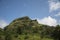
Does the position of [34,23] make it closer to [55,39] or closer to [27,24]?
[27,24]

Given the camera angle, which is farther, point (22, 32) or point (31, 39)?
point (22, 32)

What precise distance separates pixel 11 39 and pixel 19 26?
4042 cm

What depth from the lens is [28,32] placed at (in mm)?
116125

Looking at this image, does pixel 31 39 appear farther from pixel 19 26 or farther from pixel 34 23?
pixel 34 23

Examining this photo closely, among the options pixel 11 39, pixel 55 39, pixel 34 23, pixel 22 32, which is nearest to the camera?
pixel 11 39

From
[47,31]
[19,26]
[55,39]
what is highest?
[19,26]

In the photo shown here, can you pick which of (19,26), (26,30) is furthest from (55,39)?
(19,26)

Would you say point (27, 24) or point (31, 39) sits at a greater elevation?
point (27, 24)

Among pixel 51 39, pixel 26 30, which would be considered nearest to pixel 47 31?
pixel 26 30

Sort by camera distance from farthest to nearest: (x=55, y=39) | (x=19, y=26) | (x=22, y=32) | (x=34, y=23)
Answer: (x=34, y=23), (x=19, y=26), (x=22, y=32), (x=55, y=39)

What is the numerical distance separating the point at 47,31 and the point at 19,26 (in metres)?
24.1

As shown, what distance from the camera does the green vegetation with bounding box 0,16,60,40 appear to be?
9833 cm

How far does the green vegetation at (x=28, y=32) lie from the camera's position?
323ft

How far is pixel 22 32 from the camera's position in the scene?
11625 centimetres
